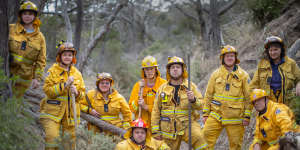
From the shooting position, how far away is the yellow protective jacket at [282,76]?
514 cm

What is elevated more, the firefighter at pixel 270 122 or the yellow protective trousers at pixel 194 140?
the firefighter at pixel 270 122

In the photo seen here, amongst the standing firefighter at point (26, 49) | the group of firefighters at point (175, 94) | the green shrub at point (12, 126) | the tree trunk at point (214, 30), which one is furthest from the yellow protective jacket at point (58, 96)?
the tree trunk at point (214, 30)

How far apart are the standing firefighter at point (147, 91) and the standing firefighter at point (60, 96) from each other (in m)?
1.11

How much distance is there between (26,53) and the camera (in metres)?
A: 5.30

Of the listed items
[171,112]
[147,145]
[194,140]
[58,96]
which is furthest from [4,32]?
[194,140]

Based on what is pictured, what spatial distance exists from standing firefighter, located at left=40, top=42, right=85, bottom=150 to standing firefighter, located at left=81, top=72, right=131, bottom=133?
0.47 metres

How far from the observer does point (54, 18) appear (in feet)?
47.0

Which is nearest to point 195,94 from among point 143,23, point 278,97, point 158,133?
point 158,133

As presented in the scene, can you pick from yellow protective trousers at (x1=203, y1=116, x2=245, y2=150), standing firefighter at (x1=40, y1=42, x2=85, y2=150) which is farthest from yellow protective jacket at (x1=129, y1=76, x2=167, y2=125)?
yellow protective trousers at (x1=203, y1=116, x2=245, y2=150)

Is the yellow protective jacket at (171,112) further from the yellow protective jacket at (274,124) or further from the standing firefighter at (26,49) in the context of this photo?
the standing firefighter at (26,49)

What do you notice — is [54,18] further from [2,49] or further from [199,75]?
[2,49]

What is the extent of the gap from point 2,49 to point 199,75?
9.60m

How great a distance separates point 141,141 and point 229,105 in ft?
5.92

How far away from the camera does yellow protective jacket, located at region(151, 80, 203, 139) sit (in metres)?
5.07
